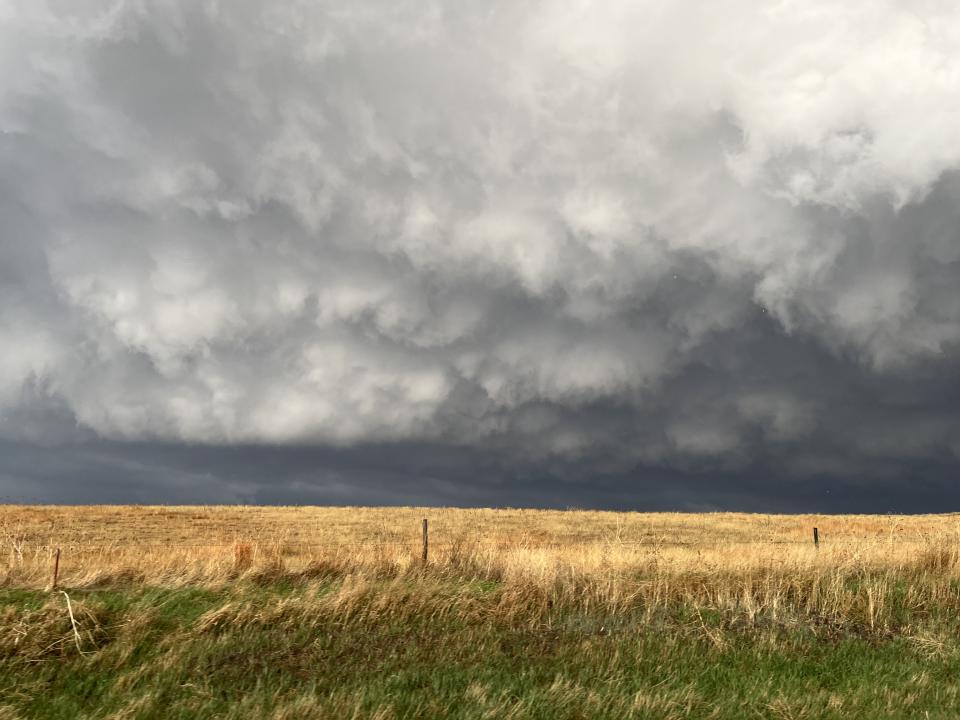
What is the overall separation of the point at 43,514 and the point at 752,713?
49734 mm

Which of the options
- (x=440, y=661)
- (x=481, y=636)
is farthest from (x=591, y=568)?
(x=440, y=661)

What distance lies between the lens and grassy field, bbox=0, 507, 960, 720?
8.04 metres

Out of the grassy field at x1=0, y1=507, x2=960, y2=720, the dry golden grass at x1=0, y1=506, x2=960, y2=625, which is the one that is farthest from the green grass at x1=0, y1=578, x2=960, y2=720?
the dry golden grass at x1=0, y1=506, x2=960, y2=625

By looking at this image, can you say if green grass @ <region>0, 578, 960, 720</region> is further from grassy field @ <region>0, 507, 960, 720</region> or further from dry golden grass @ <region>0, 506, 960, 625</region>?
dry golden grass @ <region>0, 506, 960, 625</region>

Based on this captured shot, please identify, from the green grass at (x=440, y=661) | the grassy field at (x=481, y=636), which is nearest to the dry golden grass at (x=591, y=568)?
the grassy field at (x=481, y=636)

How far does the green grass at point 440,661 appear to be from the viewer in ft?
25.9

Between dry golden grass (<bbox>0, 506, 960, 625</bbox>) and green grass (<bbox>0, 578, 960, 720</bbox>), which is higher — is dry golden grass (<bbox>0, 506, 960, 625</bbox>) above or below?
above

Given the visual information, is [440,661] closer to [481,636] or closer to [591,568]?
[481,636]

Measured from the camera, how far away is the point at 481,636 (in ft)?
34.8

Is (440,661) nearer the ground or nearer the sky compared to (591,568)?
nearer the ground

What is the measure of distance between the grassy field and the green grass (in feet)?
0.11

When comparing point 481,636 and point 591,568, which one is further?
point 591,568

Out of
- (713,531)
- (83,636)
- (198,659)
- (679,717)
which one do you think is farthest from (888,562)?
(713,531)

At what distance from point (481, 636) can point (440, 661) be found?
1365 millimetres
